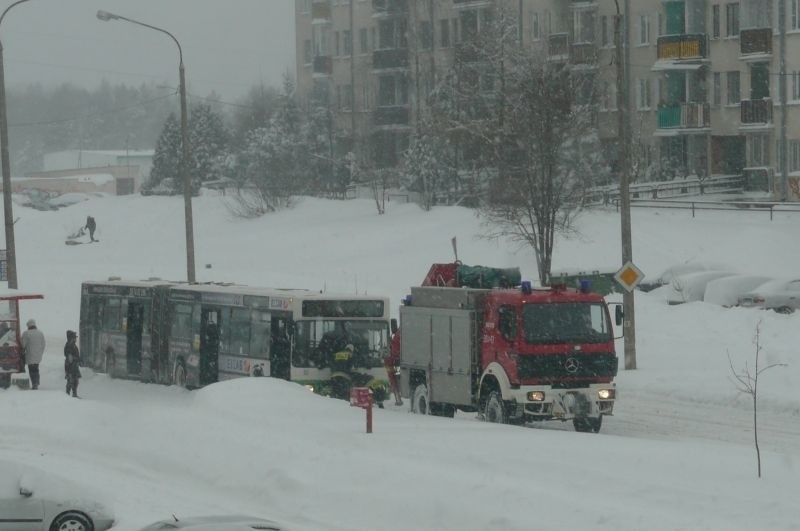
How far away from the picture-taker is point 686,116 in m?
62.7

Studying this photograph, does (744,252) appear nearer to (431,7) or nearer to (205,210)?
(431,7)

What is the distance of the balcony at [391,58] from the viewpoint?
76.5 metres

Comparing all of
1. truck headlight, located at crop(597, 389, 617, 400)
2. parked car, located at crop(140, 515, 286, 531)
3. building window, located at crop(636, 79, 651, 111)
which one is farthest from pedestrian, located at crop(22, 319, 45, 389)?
building window, located at crop(636, 79, 651, 111)

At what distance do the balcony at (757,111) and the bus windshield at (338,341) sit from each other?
3707 cm

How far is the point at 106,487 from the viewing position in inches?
688

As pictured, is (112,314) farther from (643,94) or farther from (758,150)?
(643,94)

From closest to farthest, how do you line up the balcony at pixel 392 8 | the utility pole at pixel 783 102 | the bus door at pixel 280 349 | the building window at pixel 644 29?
1. the bus door at pixel 280 349
2. the utility pole at pixel 783 102
3. the building window at pixel 644 29
4. the balcony at pixel 392 8

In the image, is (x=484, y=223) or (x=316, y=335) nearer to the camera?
(x=316, y=335)

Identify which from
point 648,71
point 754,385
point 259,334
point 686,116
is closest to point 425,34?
point 648,71

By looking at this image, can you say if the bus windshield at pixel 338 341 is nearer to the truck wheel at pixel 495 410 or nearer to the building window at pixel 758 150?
the truck wheel at pixel 495 410

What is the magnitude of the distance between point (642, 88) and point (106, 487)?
2088 inches

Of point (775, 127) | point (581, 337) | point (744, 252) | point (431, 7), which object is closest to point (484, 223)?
point (744, 252)

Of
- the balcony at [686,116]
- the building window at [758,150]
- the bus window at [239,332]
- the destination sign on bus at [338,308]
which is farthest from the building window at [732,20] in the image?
the destination sign on bus at [338,308]

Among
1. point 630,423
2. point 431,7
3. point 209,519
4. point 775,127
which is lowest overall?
point 630,423
